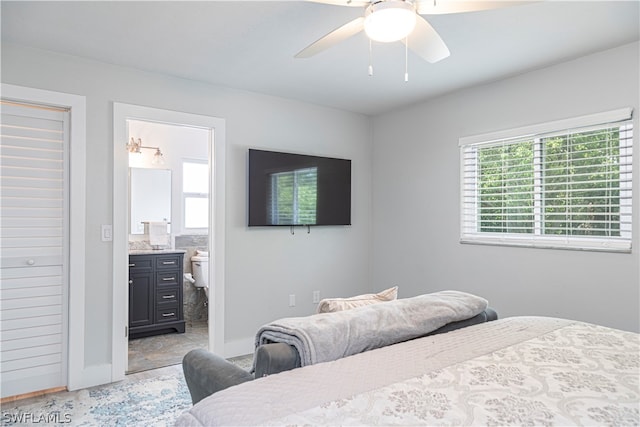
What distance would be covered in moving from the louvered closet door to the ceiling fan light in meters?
2.37

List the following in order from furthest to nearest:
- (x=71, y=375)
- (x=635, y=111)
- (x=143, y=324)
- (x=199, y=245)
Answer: (x=199, y=245)
(x=143, y=324)
(x=71, y=375)
(x=635, y=111)

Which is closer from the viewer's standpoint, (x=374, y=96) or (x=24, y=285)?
(x=24, y=285)

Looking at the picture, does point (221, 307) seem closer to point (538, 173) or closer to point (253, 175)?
point (253, 175)

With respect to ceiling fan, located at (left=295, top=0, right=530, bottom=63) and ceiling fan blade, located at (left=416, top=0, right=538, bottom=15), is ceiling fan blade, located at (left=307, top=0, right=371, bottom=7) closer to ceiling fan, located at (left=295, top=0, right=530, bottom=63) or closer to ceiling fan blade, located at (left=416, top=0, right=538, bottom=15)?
ceiling fan, located at (left=295, top=0, right=530, bottom=63)

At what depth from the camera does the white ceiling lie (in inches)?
87.4

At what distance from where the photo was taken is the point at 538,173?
10.4 ft

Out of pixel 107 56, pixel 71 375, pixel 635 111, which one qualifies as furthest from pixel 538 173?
pixel 71 375

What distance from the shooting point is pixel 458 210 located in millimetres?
3670

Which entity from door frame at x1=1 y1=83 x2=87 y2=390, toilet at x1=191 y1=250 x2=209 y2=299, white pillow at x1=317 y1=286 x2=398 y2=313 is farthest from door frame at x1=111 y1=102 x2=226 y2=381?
white pillow at x1=317 y1=286 x2=398 y2=313

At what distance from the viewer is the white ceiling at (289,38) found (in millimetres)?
2221

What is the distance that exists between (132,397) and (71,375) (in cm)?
50

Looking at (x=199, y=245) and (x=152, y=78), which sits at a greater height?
(x=152, y=78)

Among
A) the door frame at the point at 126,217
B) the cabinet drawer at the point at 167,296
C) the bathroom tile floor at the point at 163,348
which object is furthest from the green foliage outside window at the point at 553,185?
the cabinet drawer at the point at 167,296

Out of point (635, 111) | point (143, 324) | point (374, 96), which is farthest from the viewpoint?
point (143, 324)
